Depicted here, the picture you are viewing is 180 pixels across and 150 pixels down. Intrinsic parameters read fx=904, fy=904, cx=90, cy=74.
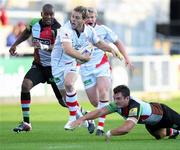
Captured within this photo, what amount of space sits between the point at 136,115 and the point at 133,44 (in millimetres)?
26733

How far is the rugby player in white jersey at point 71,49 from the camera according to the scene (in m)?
14.7

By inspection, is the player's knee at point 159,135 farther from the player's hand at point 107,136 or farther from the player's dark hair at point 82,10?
the player's dark hair at point 82,10

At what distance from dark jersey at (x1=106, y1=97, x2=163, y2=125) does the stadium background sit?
11.5 metres

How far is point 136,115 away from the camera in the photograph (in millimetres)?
13398

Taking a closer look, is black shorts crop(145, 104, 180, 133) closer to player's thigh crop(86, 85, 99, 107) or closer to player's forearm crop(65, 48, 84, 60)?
player's forearm crop(65, 48, 84, 60)

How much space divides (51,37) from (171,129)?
10.6 feet

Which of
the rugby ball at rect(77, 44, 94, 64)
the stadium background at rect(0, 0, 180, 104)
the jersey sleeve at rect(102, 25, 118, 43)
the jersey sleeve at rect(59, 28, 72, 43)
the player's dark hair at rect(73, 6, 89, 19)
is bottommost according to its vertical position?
the stadium background at rect(0, 0, 180, 104)

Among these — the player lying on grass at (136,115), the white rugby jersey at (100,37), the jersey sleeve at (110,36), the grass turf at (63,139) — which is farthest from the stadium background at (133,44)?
the player lying on grass at (136,115)

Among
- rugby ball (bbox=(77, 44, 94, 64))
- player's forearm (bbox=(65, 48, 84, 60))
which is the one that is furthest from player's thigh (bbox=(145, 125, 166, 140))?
rugby ball (bbox=(77, 44, 94, 64))

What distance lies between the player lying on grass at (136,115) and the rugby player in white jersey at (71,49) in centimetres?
96

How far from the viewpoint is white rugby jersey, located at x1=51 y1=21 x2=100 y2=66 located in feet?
48.8

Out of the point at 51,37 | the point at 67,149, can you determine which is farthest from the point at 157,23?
the point at 67,149

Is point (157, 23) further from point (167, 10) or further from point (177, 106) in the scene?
point (177, 106)

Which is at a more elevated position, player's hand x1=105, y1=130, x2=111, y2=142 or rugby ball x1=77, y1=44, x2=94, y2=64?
rugby ball x1=77, y1=44, x2=94, y2=64
